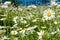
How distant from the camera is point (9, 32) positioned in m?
1.55

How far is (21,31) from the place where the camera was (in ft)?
4.56

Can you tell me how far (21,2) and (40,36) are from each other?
381 cm

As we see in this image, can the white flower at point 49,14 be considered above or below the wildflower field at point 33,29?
above

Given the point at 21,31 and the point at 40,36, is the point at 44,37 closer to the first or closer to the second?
the point at 40,36

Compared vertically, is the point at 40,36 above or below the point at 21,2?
above

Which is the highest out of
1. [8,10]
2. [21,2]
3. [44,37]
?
[44,37]

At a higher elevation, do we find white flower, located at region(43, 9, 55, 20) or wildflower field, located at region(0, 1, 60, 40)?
white flower, located at region(43, 9, 55, 20)

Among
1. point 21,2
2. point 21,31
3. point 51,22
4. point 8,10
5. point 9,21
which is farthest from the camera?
point 21,2

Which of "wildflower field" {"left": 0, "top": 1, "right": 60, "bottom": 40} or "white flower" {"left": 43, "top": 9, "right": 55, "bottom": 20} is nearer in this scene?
"wildflower field" {"left": 0, "top": 1, "right": 60, "bottom": 40}

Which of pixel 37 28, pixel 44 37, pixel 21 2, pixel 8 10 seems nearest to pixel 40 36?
pixel 44 37

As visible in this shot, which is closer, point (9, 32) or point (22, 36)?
point (22, 36)

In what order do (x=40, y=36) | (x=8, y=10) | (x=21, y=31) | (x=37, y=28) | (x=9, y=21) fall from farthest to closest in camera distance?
(x=8, y=10)
(x=9, y=21)
(x=37, y=28)
(x=21, y=31)
(x=40, y=36)

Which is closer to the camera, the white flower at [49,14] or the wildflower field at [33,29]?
the wildflower field at [33,29]

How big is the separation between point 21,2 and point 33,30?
11.9ft
